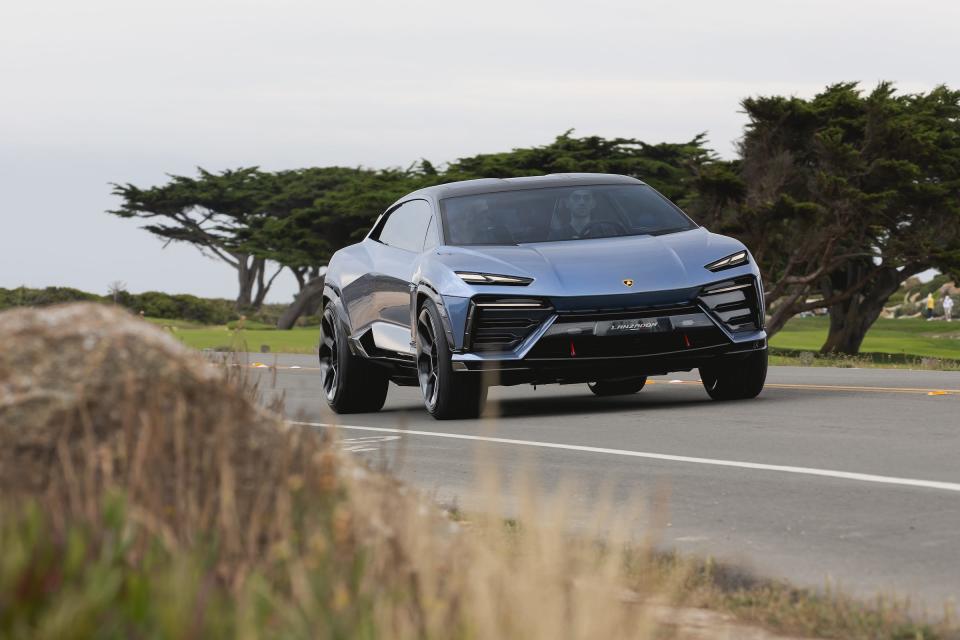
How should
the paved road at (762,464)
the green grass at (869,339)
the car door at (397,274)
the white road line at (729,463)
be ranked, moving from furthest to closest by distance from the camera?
the green grass at (869,339), the car door at (397,274), the white road line at (729,463), the paved road at (762,464)

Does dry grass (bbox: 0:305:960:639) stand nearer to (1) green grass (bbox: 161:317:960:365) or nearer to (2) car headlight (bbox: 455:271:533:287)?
(2) car headlight (bbox: 455:271:533:287)

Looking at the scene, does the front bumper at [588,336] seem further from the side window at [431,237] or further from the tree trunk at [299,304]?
the tree trunk at [299,304]

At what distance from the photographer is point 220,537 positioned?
462cm

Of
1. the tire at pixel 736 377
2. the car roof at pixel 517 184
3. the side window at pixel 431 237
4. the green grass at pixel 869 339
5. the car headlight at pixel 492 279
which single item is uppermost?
the car roof at pixel 517 184

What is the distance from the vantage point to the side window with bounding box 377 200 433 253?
1429cm

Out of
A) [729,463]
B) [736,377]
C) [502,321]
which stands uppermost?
[502,321]

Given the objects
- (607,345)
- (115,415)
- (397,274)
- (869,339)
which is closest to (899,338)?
(869,339)

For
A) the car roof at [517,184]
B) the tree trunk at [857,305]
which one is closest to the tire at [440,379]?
the car roof at [517,184]

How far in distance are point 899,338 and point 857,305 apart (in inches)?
649

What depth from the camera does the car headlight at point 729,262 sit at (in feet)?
42.1

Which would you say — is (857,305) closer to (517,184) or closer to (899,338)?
(899,338)

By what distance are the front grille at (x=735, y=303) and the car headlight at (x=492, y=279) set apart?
137cm

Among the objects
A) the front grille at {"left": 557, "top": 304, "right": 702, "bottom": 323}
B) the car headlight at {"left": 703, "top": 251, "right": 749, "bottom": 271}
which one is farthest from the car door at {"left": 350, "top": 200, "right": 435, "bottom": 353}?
the car headlight at {"left": 703, "top": 251, "right": 749, "bottom": 271}

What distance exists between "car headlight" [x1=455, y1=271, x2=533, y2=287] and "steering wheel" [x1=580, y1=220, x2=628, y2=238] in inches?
55.1
